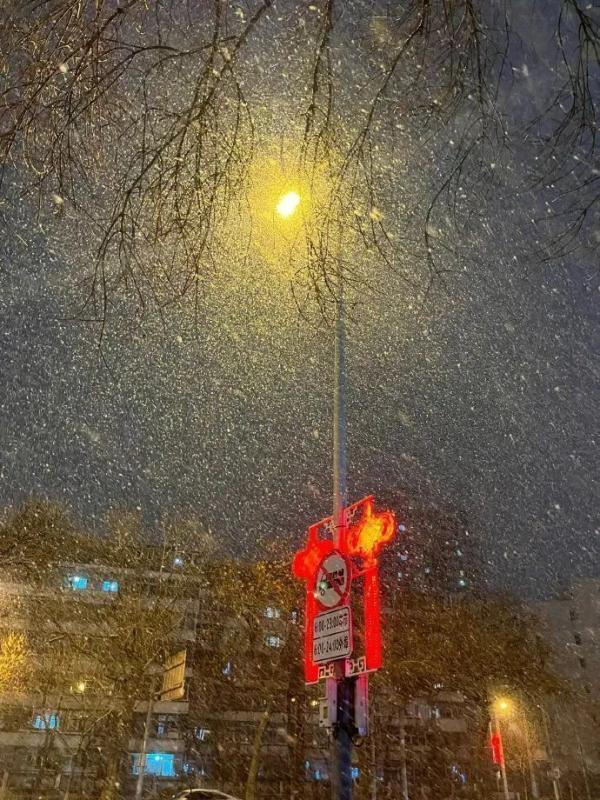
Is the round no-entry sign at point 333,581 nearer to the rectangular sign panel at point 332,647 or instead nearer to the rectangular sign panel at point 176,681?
the rectangular sign panel at point 332,647

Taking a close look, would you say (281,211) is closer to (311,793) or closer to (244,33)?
(244,33)

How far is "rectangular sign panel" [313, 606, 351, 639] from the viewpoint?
679 cm

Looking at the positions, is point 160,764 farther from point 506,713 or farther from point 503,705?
point 503,705

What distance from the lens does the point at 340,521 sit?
7.82m

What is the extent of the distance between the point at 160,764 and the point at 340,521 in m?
39.7

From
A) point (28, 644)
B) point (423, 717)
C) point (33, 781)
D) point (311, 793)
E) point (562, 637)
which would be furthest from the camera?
point (562, 637)

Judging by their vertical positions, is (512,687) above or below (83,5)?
above

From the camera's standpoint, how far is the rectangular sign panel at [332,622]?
267 inches

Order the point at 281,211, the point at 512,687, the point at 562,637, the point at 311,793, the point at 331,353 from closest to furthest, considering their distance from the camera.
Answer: the point at 281,211
the point at 331,353
the point at 512,687
the point at 311,793
the point at 562,637

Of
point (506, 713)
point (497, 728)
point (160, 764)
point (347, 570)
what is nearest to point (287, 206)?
point (347, 570)

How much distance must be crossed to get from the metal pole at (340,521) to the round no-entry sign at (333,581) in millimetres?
325

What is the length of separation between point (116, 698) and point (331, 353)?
24070 millimetres

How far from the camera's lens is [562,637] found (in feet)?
242

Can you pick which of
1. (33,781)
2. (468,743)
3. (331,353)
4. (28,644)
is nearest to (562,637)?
(468,743)
